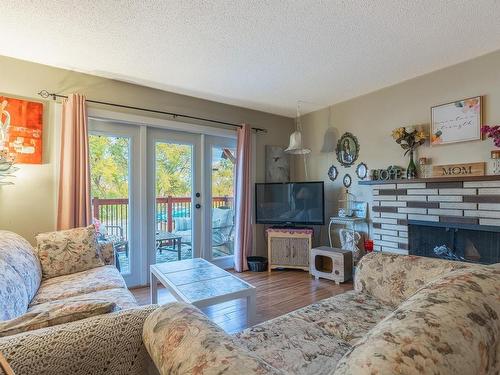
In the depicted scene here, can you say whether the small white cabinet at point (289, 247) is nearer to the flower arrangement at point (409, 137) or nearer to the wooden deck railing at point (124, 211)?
the wooden deck railing at point (124, 211)

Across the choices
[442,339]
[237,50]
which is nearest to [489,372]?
[442,339]

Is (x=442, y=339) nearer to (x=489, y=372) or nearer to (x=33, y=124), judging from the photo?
(x=489, y=372)

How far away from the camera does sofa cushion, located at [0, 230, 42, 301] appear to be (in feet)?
5.43

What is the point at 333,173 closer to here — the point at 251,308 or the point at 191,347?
the point at 251,308

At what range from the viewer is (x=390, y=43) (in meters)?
2.24

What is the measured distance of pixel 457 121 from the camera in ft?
8.64

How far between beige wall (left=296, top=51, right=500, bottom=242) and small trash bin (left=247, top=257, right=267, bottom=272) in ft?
3.35

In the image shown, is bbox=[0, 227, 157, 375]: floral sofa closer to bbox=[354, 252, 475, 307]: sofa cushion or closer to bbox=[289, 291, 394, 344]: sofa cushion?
bbox=[289, 291, 394, 344]: sofa cushion

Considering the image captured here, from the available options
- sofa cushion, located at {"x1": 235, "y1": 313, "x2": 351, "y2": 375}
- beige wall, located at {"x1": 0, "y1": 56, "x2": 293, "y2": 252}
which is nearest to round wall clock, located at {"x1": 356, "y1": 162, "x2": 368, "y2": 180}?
sofa cushion, located at {"x1": 235, "y1": 313, "x2": 351, "y2": 375}

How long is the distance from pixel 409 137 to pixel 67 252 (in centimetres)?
343

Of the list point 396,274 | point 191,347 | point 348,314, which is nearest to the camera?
point 191,347

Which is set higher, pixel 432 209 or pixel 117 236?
Answer: pixel 432 209

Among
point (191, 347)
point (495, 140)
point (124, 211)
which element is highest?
point (495, 140)

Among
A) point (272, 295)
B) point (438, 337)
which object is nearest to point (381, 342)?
point (438, 337)
